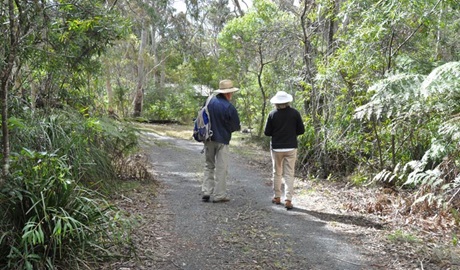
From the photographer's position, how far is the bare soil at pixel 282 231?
477 cm

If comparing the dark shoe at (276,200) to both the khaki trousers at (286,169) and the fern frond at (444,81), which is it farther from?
the fern frond at (444,81)

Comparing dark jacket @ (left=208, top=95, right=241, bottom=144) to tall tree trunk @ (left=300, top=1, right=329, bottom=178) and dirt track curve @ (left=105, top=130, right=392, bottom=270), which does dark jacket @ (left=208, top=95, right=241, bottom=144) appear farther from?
tall tree trunk @ (left=300, top=1, right=329, bottom=178)

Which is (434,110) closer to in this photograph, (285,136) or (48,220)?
(285,136)

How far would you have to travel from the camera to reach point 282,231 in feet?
19.2

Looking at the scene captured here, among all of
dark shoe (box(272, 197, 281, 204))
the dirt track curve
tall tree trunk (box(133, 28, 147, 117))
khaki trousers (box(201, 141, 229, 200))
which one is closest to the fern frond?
the dirt track curve

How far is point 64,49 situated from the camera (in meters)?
6.77

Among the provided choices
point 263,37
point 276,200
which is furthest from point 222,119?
point 263,37

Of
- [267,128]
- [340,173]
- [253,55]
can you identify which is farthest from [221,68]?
[267,128]

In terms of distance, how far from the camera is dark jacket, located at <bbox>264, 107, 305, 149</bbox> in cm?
714

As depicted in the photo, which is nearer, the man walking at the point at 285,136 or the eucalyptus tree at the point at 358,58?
the man walking at the point at 285,136

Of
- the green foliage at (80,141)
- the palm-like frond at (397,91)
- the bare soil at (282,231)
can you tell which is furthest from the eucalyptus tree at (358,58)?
the green foliage at (80,141)

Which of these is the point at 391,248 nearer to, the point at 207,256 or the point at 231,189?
the point at 207,256

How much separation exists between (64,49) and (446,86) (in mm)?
5622

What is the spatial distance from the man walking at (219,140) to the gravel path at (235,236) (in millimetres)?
270
